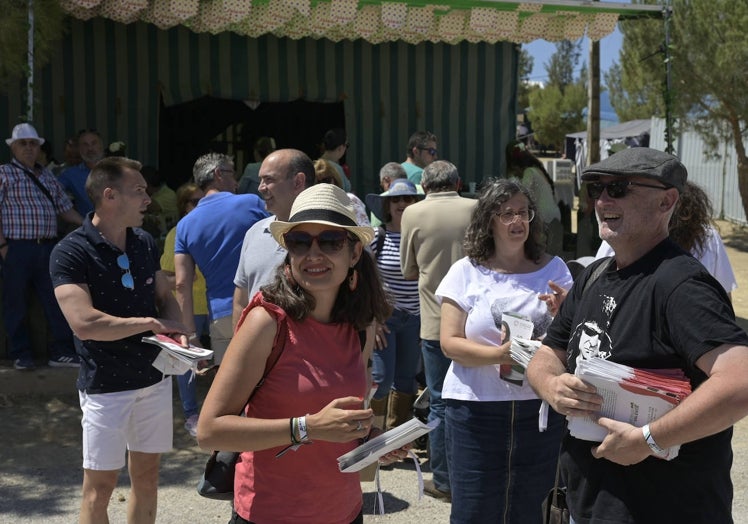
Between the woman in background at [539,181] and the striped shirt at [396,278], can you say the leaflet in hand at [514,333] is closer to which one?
the striped shirt at [396,278]

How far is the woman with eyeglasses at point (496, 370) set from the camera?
3.62m

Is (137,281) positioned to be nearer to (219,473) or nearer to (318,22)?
(219,473)

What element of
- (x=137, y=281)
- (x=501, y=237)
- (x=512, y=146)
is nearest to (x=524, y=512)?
(x=501, y=237)

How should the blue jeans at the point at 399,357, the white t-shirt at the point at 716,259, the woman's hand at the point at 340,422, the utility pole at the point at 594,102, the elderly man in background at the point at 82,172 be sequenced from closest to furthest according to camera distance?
1. the woman's hand at the point at 340,422
2. the white t-shirt at the point at 716,259
3. the blue jeans at the point at 399,357
4. the elderly man in background at the point at 82,172
5. the utility pole at the point at 594,102

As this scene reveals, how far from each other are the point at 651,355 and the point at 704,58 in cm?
1533

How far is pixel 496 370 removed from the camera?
3697 millimetres

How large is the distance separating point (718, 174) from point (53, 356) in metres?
18.3

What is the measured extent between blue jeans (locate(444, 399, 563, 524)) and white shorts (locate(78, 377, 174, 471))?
4.23ft

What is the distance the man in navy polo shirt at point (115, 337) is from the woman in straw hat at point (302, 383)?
125cm

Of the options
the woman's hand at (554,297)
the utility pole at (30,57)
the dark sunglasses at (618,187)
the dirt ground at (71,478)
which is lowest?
the dirt ground at (71,478)

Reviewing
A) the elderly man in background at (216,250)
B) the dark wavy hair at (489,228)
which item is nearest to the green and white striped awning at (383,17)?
the elderly man in background at (216,250)

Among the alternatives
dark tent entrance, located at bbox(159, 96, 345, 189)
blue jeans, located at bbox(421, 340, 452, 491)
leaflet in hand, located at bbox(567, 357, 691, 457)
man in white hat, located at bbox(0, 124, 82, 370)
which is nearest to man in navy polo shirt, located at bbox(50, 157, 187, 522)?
blue jeans, located at bbox(421, 340, 452, 491)

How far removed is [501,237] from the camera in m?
3.88

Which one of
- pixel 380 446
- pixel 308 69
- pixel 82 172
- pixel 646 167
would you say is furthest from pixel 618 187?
pixel 308 69
